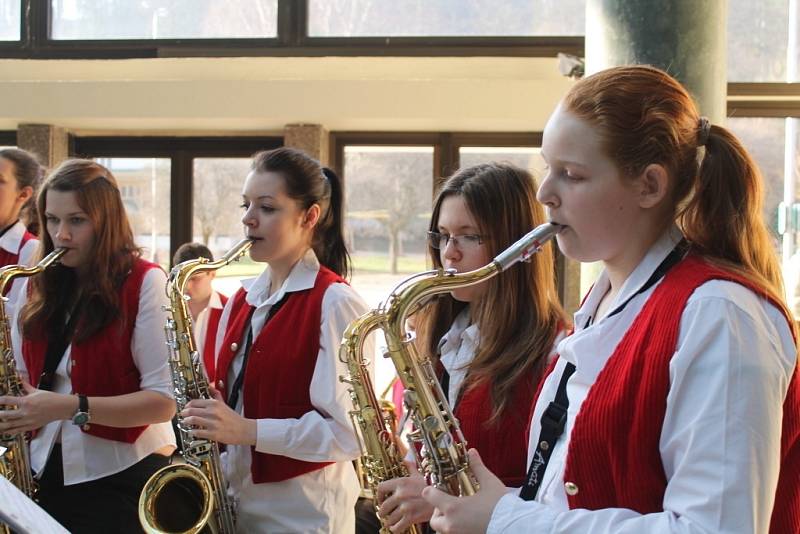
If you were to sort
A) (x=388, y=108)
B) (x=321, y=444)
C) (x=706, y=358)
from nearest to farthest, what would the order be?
(x=706, y=358) < (x=321, y=444) < (x=388, y=108)

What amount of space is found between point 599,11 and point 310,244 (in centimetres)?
137

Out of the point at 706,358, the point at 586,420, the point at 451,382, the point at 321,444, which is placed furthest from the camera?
the point at 321,444

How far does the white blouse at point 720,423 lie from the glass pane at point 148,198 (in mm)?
6254

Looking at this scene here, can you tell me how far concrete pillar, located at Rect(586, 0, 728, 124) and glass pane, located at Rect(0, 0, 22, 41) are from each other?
19.3ft

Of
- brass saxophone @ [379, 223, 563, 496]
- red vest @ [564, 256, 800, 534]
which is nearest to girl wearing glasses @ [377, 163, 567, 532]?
brass saxophone @ [379, 223, 563, 496]

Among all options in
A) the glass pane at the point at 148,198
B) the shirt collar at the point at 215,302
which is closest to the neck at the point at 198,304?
the shirt collar at the point at 215,302

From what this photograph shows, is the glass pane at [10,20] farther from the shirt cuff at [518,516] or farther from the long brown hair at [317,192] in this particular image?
the shirt cuff at [518,516]

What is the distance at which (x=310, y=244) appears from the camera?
2.93 metres

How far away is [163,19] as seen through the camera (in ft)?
23.2

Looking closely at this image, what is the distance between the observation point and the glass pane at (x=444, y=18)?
6730mm

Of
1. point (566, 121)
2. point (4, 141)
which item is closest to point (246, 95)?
point (4, 141)

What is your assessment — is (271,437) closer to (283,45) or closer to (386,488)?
(386,488)

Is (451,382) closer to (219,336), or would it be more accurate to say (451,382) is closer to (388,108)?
(219,336)

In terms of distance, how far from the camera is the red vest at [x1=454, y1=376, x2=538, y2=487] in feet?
6.77
